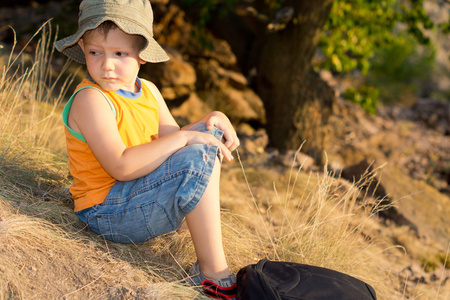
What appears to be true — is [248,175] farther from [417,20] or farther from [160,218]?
[417,20]

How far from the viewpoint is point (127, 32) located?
2.21 metres

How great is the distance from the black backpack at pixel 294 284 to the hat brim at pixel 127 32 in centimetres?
121

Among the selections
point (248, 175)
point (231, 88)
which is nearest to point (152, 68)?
point (231, 88)

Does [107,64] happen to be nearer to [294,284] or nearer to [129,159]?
[129,159]

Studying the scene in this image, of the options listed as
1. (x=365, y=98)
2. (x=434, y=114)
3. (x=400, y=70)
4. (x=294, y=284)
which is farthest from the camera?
(x=400, y=70)

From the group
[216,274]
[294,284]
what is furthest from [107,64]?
→ [294,284]

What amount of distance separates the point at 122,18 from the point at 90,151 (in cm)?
72

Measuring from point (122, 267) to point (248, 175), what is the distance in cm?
233

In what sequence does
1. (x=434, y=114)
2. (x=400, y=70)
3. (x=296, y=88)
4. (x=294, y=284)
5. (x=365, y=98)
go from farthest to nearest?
(x=400, y=70), (x=434, y=114), (x=365, y=98), (x=296, y=88), (x=294, y=284)

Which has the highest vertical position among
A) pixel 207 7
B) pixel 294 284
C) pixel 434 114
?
pixel 207 7

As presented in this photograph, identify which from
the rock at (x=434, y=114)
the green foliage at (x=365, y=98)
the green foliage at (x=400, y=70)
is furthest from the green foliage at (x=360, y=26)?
the green foliage at (x=400, y=70)

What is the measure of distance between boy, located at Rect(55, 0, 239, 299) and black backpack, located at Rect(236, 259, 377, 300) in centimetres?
18

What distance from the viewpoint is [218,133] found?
2.50m

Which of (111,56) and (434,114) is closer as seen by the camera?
(111,56)
